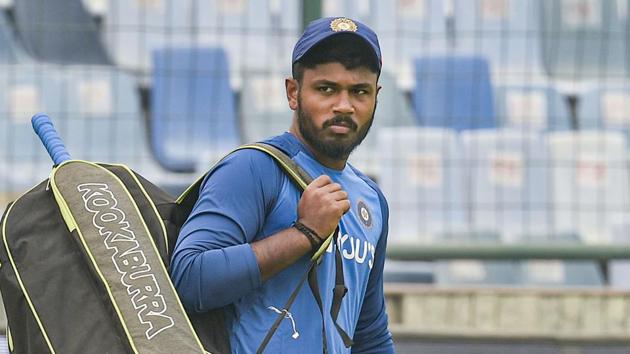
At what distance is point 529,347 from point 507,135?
2361 mm

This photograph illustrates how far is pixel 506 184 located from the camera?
852cm

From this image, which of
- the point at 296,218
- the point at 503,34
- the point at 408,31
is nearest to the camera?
the point at 296,218

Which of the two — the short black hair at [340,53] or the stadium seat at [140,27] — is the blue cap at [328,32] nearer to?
the short black hair at [340,53]

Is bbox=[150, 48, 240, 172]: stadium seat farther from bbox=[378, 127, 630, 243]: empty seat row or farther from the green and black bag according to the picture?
the green and black bag

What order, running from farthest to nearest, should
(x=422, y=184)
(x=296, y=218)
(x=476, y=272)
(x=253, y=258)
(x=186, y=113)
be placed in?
1. (x=186, y=113)
2. (x=422, y=184)
3. (x=476, y=272)
4. (x=296, y=218)
5. (x=253, y=258)

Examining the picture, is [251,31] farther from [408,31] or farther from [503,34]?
[503,34]

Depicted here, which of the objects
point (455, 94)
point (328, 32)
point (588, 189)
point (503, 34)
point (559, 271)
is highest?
point (503, 34)

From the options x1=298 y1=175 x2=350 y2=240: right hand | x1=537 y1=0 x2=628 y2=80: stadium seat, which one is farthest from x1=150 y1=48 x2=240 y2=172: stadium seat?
x1=298 y1=175 x2=350 y2=240: right hand

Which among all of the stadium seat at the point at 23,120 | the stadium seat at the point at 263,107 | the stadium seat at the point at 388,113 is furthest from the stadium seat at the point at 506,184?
the stadium seat at the point at 23,120

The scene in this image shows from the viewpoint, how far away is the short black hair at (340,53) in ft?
10.7

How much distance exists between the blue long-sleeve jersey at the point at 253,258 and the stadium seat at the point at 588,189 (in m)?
5.35

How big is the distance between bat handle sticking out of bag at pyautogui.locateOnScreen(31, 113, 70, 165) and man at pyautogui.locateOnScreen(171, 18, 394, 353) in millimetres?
407

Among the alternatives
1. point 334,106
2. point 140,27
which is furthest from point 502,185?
point 334,106

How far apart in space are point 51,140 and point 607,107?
6.22m
